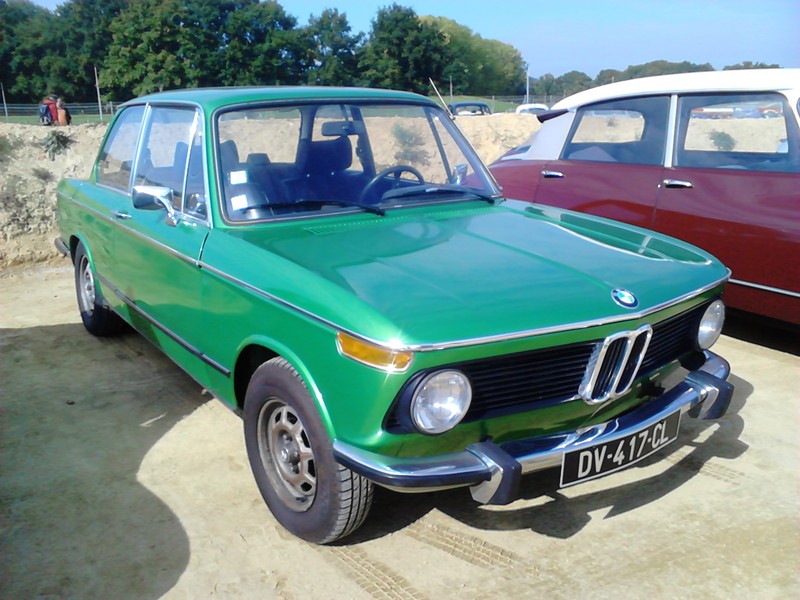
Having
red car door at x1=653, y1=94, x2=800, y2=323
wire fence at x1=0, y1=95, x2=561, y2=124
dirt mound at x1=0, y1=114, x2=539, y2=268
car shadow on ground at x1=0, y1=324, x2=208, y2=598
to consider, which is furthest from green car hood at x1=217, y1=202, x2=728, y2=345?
wire fence at x1=0, y1=95, x2=561, y2=124

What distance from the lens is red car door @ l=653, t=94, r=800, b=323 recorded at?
4.63m

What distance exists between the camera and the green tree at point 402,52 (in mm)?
64562

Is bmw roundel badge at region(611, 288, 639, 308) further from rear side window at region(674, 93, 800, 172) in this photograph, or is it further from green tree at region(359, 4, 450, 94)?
green tree at region(359, 4, 450, 94)

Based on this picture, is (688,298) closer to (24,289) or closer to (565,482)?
(565,482)

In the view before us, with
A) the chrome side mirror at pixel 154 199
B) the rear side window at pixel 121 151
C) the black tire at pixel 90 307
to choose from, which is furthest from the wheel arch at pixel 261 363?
the black tire at pixel 90 307

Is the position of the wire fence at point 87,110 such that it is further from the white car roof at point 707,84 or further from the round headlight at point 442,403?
the round headlight at point 442,403

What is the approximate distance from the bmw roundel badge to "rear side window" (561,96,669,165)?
9.79 ft

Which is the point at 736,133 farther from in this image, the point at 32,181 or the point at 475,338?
the point at 32,181

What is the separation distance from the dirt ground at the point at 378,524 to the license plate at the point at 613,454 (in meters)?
0.41

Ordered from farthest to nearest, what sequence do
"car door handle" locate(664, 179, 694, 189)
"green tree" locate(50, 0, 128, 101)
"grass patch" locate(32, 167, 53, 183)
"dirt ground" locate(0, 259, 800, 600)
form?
"green tree" locate(50, 0, 128, 101), "grass patch" locate(32, 167, 53, 183), "car door handle" locate(664, 179, 694, 189), "dirt ground" locate(0, 259, 800, 600)

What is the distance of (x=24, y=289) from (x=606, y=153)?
222 inches

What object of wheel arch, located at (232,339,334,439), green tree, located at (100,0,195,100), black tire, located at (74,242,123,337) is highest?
green tree, located at (100,0,195,100)

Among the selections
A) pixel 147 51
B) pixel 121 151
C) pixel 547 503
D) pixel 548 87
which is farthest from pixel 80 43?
pixel 547 503

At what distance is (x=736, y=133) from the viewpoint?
5516mm
